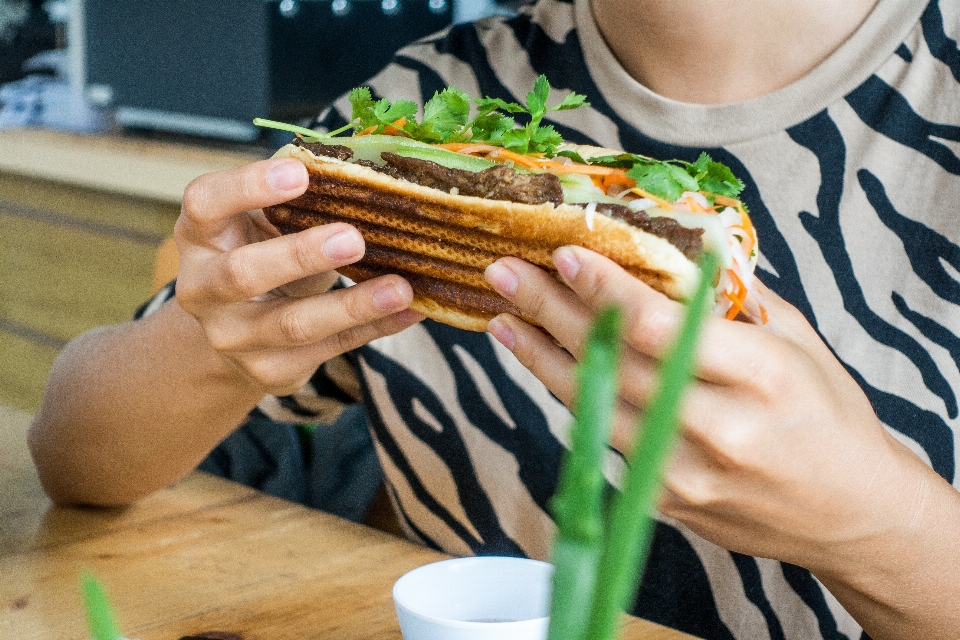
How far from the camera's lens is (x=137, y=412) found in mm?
1296

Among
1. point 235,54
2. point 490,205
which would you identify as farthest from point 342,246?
point 235,54

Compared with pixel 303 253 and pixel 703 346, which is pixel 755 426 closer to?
pixel 703 346

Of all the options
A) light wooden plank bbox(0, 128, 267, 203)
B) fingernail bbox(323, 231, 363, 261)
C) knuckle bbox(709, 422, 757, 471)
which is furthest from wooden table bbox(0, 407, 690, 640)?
light wooden plank bbox(0, 128, 267, 203)

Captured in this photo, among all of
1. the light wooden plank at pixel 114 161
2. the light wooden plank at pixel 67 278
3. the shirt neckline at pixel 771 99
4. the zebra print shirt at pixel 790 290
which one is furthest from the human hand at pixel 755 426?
the light wooden plank at pixel 67 278

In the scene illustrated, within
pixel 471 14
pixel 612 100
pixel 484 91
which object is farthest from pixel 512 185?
pixel 471 14

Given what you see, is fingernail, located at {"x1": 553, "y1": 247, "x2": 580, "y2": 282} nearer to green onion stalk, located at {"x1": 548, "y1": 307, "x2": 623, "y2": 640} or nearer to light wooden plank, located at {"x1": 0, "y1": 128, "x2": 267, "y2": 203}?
green onion stalk, located at {"x1": 548, "y1": 307, "x2": 623, "y2": 640}

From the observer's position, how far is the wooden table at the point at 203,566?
912 millimetres

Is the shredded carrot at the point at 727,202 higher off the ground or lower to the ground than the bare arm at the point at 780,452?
Answer: higher

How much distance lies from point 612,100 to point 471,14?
8.42 feet

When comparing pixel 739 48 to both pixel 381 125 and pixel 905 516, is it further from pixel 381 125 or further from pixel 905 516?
pixel 905 516

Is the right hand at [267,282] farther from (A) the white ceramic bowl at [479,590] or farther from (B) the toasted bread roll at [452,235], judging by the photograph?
(A) the white ceramic bowl at [479,590]

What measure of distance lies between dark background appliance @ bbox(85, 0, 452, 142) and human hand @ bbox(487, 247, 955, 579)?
2.63 metres

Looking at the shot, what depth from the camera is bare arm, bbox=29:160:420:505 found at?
91 cm

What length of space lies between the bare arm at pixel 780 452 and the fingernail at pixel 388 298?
0.11 metres
